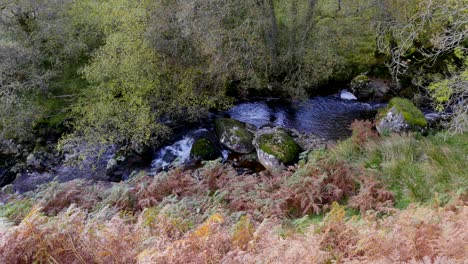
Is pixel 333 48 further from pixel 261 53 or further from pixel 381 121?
pixel 381 121

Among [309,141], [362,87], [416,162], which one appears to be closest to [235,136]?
[309,141]

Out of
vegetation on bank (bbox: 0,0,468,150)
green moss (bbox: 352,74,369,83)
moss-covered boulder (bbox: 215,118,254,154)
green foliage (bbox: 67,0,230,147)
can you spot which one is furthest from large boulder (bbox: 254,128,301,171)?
green moss (bbox: 352,74,369,83)

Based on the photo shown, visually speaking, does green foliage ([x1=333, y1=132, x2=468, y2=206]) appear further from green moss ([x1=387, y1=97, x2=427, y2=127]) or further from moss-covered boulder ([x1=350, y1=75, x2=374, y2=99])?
moss-covered boulder ([x1=350, y1=75, x2=374, y2=99])

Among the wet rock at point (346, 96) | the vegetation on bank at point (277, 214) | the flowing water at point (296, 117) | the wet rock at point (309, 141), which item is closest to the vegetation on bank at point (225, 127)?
the vegetation on bank at point (277, 214)

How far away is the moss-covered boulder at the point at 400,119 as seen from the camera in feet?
32.2

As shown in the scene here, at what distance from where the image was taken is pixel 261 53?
12.7m

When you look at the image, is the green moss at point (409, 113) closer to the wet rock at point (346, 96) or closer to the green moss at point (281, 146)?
the wet rock at point (346, 96)

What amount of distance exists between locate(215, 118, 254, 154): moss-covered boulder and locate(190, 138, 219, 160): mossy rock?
0.51 meters

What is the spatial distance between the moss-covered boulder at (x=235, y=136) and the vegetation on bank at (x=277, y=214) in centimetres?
155

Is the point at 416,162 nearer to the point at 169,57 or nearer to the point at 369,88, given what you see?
the point at 369,88

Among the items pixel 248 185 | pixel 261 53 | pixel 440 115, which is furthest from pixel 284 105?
pixel 248 185

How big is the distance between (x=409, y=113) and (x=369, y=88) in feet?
11.5

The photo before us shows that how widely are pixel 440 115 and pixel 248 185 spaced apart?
761cm

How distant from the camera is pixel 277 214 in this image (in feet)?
21.3
